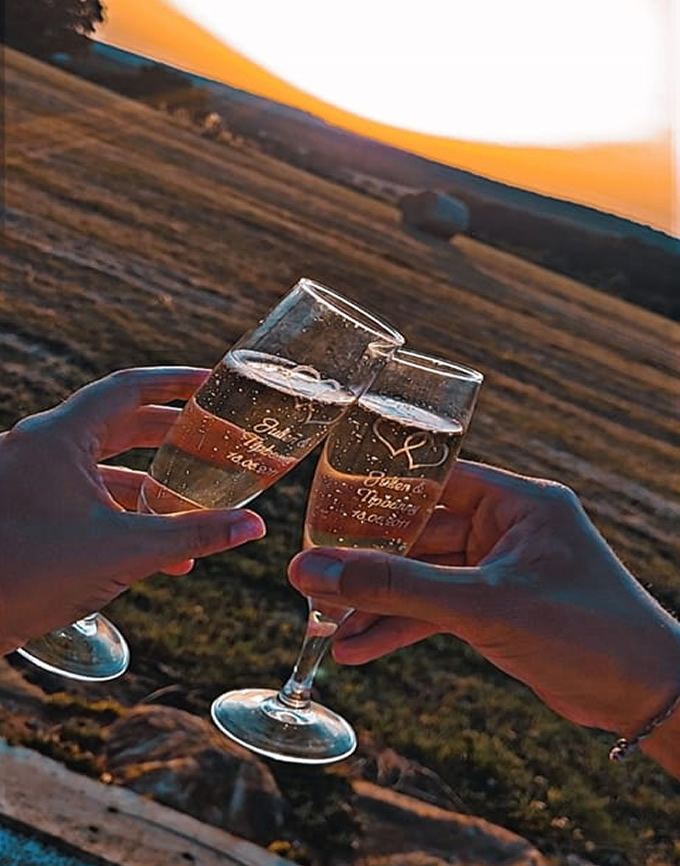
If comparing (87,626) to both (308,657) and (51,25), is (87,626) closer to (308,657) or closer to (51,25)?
(308,657)

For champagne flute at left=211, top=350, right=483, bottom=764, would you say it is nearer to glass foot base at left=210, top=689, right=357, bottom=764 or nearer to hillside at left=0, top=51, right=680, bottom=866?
glass foot base at left=210, top=689, right=357, bottom=764

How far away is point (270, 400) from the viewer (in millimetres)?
1247

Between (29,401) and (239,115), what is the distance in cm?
800

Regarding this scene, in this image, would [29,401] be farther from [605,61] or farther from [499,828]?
[605,61]

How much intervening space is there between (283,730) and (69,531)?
18.9 inches

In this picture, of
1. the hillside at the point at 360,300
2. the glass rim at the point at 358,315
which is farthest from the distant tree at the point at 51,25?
the glass rim at the point at 358,315

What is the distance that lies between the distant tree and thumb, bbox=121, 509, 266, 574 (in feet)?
35.4

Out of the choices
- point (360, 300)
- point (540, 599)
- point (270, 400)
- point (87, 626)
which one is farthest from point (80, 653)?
point (360, 300)

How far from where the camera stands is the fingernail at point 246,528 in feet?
4.00

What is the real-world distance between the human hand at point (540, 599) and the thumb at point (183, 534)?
2.9 inches

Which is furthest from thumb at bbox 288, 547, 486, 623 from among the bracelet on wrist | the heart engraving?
the bracelet on wrist

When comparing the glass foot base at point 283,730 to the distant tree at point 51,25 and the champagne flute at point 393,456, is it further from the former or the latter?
the distant tree at point 51,25

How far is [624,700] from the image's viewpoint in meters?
1.39

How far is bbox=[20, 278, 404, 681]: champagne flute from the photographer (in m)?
1.25
